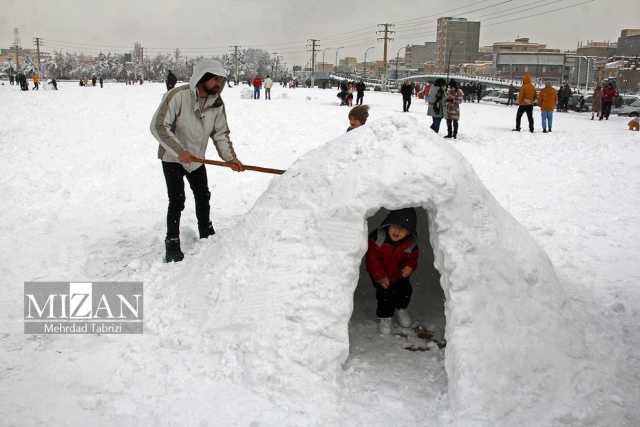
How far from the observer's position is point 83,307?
441 centimetres

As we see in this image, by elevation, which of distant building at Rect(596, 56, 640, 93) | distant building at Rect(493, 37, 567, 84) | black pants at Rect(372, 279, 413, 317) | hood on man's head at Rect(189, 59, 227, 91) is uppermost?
distant building at Rect(493, 37, 567, 84)

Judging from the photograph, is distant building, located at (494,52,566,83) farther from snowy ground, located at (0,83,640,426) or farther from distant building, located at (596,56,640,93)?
snowy ground, located at (0,83,640,426)

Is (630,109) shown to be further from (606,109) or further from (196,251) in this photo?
(196,251)

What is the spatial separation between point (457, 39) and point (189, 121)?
148075mm

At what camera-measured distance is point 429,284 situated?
5102 millimetres

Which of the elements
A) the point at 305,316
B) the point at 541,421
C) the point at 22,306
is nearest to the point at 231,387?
the point at 305,316

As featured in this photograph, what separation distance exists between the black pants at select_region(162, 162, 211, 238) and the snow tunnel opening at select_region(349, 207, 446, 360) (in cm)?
171

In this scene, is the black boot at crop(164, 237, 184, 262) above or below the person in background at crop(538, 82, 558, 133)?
below

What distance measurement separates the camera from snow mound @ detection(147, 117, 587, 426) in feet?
10.7

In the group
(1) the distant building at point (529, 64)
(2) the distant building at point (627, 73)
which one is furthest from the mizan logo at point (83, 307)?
(1) the distant building at point (529, 64)

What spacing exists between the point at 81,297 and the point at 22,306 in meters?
0.46

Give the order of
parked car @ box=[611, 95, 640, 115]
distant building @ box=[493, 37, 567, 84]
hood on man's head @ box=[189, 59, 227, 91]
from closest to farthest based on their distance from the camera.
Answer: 1. hood on man's head @ box=[189, 59, 227, 91]
2. parked car @ box=[611, 95, 640, 115]
3. distant building @ box=[493, 37, 567, 84]

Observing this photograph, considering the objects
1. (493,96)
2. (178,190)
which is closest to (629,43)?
(493,96)

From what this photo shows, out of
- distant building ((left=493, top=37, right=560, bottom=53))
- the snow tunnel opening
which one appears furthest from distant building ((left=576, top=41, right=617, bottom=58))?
the snow tunnel opening
